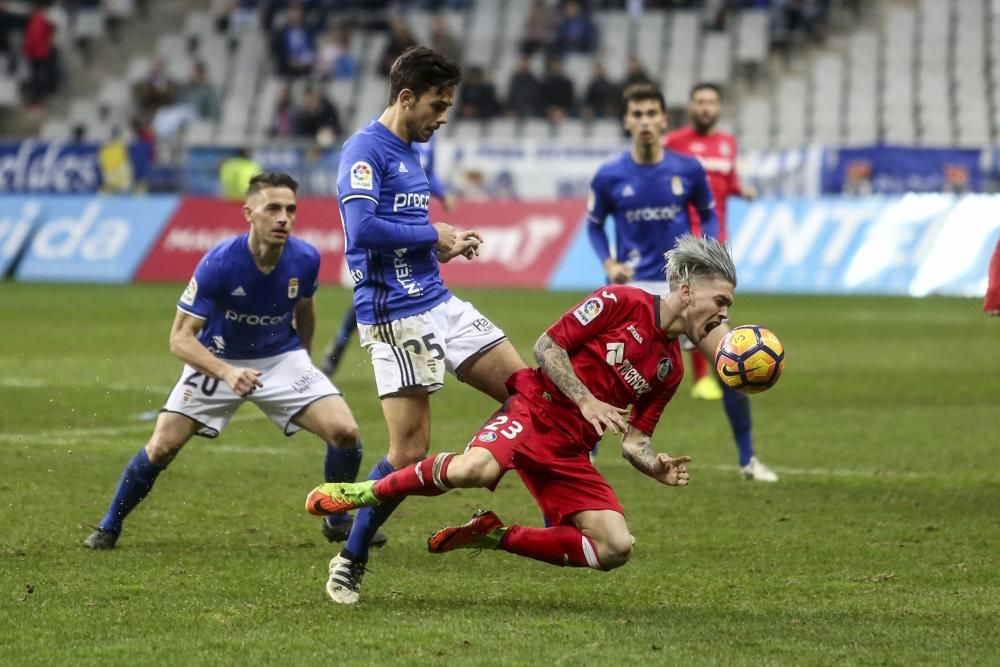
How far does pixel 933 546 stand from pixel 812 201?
614 inches

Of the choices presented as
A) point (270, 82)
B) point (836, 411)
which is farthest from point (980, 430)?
point (270, 82)

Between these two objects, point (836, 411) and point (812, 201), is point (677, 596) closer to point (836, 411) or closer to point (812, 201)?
point (836, 411)

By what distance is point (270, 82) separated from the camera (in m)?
32.2

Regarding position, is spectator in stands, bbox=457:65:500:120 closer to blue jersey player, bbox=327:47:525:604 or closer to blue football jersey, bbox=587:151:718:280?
blue football jersey, bbox=587:151:718:280

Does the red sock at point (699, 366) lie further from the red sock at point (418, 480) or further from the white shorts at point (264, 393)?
the red sock at point (418, 480)

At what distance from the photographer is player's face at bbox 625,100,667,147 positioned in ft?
32.4

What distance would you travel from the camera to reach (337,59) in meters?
31.5

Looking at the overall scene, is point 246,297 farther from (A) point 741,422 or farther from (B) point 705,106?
(B) point 705,106

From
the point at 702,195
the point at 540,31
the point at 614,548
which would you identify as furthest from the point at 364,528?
the point at 540,31

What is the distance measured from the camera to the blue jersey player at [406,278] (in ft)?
21.5

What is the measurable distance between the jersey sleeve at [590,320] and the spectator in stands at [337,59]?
1020 inches

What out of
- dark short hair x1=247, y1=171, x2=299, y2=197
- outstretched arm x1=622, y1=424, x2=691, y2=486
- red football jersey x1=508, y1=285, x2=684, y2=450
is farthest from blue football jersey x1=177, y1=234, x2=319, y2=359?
outstretched arm x1=622, y1=424, x2=691, y2=486

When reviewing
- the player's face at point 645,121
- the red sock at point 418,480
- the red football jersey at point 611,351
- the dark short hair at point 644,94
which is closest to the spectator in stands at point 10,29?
the player's face at point 645,121

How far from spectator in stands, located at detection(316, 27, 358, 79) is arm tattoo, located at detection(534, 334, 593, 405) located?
26.0 metres
